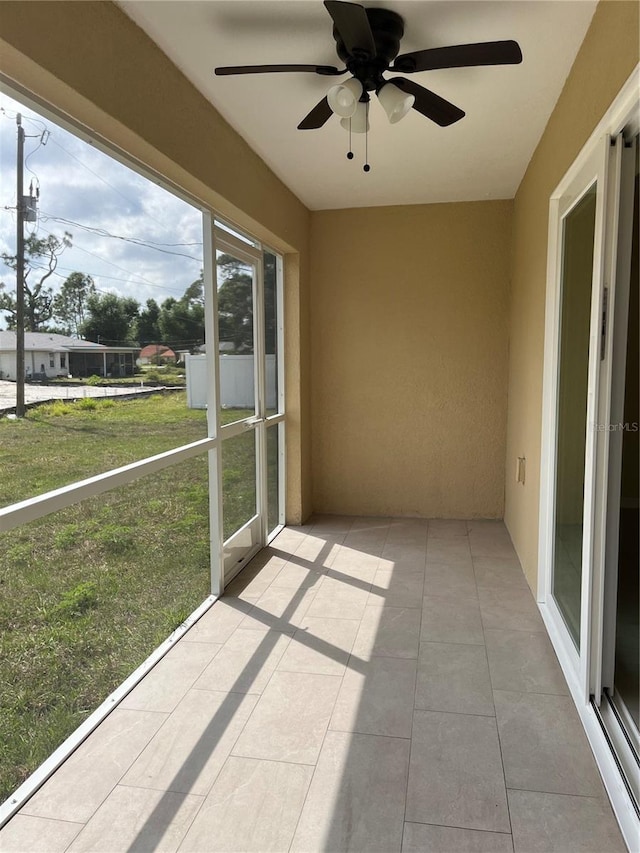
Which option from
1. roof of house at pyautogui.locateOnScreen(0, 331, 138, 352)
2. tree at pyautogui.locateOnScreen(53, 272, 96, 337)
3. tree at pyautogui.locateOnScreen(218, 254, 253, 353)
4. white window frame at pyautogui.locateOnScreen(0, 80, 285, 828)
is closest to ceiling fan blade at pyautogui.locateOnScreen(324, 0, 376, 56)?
white window frame at pyautogui.locateOnScreen(0, 80, 285, 828)

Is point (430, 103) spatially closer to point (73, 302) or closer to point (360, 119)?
point (360, 119)

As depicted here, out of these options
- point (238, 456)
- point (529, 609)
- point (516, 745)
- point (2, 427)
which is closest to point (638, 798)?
point (516, 745)

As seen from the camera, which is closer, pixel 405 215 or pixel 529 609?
pixel 529 609

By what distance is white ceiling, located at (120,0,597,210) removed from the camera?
6.52 feet

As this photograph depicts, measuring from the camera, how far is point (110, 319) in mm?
2295

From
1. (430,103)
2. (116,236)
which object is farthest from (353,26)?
(116,236)

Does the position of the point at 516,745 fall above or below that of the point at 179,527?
below

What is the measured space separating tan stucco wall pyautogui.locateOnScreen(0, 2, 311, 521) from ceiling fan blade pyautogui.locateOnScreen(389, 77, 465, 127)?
89 cm

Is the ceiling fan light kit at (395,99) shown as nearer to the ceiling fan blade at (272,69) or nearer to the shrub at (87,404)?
the ceiling fan blade at (272,69)

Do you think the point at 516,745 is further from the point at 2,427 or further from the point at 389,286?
the point at 389,286

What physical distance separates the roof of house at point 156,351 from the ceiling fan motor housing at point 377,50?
1.38 meters

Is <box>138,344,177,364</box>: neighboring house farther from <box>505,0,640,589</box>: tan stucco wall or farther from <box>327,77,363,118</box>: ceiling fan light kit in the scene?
<box>505,0,640,589</box>: tan stucco wall

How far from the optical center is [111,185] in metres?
2.27

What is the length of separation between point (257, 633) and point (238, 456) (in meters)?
1.19
